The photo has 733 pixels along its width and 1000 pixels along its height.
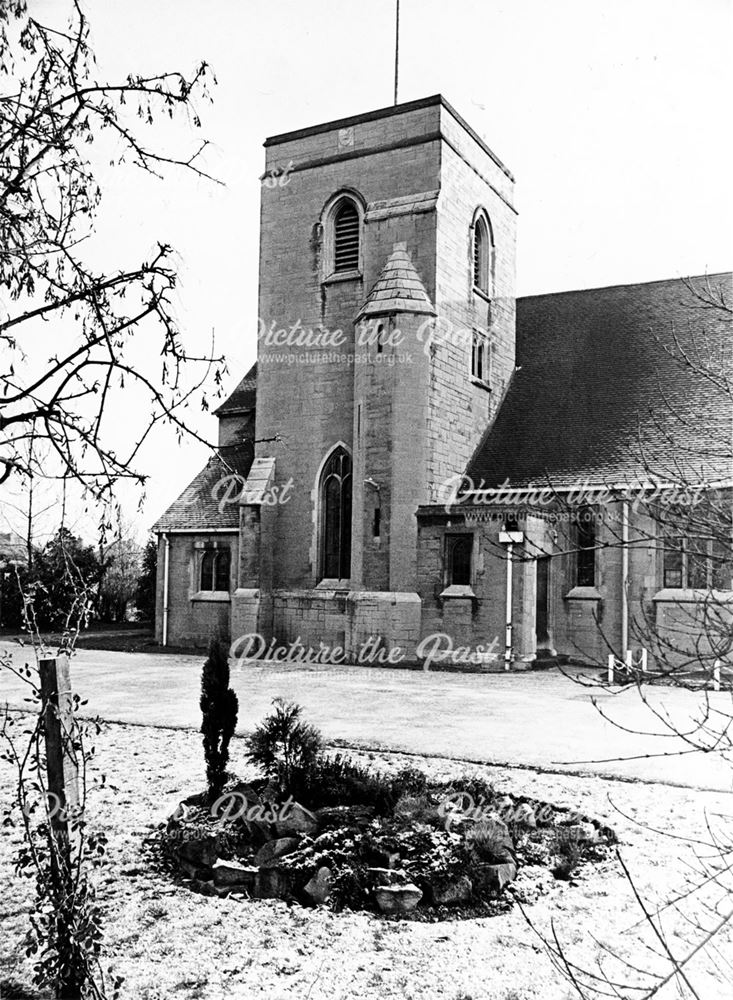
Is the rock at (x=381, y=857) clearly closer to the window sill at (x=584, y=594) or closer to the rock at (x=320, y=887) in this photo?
the rock at (x=320, y=887)

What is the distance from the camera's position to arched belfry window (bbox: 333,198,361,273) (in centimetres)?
2406

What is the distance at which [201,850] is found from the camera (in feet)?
22.6

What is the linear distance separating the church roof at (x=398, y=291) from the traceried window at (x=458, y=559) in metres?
5.83

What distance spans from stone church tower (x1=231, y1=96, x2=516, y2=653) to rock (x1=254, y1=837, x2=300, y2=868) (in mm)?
14214

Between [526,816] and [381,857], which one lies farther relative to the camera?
[526,816]

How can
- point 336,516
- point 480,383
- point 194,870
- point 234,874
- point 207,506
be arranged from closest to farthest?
point 234,874 < point 194,870 < point 336,516 < point 480,383 < point 207,506

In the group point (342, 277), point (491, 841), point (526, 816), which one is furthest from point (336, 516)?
point (491, 841)

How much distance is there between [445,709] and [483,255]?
15282 millimetres

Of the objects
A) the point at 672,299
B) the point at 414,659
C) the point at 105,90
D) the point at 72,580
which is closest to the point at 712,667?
the point at 72,580

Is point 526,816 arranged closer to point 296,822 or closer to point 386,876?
point 386,876

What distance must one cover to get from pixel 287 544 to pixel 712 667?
810 inches

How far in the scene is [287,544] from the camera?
78.9ft

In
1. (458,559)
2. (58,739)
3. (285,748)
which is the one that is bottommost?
(285,748)

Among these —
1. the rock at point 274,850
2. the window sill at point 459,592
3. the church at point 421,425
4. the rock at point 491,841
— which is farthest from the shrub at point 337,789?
the window sill at point 459,592
